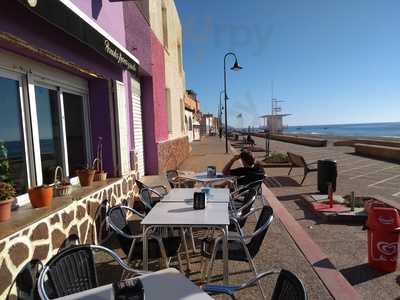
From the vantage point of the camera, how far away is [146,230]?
3033mm

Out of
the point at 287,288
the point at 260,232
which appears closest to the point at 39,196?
the point at 260,232

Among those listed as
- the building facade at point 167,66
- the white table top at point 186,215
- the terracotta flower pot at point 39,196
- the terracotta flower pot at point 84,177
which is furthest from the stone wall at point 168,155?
the terracotta flower pot at point 39,196

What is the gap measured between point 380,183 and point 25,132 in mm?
8811

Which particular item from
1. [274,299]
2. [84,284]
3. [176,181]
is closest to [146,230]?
[84,284]

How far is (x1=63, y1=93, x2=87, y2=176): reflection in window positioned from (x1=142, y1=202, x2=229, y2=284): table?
91.4 inches

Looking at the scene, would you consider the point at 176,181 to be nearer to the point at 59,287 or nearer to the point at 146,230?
the point at 146,230

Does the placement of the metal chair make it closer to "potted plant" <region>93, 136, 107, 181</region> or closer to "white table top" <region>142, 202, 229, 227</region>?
"white table top" <region>142, 202, 229, 227</region>

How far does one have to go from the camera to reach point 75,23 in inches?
140

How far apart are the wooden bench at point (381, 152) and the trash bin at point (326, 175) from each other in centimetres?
837

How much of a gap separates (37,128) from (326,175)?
6096 millimetres

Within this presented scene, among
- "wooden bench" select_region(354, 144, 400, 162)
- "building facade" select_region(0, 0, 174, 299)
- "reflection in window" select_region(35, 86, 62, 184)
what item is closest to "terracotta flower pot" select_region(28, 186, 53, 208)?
"building facade" select_region(0, 0, 174, 299)

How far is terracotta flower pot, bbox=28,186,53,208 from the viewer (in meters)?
3.43

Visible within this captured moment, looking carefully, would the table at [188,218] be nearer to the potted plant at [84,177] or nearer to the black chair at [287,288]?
the black chair at [287,288]

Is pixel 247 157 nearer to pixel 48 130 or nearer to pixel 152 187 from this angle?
pixel 152 187
